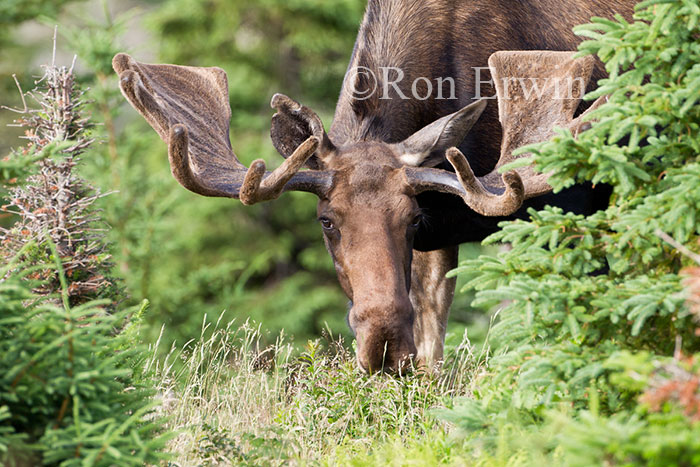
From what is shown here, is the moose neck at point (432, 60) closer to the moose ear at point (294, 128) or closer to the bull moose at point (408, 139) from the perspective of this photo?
the bull moose at point (408, 139)

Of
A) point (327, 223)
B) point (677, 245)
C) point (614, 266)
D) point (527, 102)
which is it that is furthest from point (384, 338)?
point (677, 245)

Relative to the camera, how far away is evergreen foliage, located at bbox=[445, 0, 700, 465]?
11.4 feet

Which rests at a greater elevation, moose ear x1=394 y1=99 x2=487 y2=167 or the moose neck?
the moose neck

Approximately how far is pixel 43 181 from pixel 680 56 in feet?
12.1

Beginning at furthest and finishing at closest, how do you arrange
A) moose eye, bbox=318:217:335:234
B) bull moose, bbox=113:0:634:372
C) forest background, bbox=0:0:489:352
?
forest background, bbox=0:0:489:352
moose eye, bbox=318:217:335:234
bull moose, bbox=113:0:634:372

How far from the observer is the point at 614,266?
3.76 metres

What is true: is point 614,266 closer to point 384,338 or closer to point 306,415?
point 384,338

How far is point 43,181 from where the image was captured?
5453mm

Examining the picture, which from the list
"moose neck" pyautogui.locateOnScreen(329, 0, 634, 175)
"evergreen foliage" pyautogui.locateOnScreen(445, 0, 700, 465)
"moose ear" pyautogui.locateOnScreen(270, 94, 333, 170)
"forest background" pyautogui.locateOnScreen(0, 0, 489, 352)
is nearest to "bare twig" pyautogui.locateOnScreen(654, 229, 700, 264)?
"evergreen foliage" pyautogui.locateOnScreen(445, 0, 700, 465)

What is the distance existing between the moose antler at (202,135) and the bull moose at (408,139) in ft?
0.03

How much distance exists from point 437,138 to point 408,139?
24 centimetres

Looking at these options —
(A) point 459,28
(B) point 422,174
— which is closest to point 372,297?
(B) point 422,174

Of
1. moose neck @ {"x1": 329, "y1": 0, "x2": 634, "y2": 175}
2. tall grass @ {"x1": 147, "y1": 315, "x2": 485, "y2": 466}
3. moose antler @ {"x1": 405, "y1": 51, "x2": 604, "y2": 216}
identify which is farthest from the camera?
moose neck @ {"x1": 329, "y1": 0, "x2": 634, "y2": 175}

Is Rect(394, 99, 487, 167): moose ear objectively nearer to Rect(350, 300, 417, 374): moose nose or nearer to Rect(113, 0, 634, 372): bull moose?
Rect(113, 0, 634, 372): bull moose
